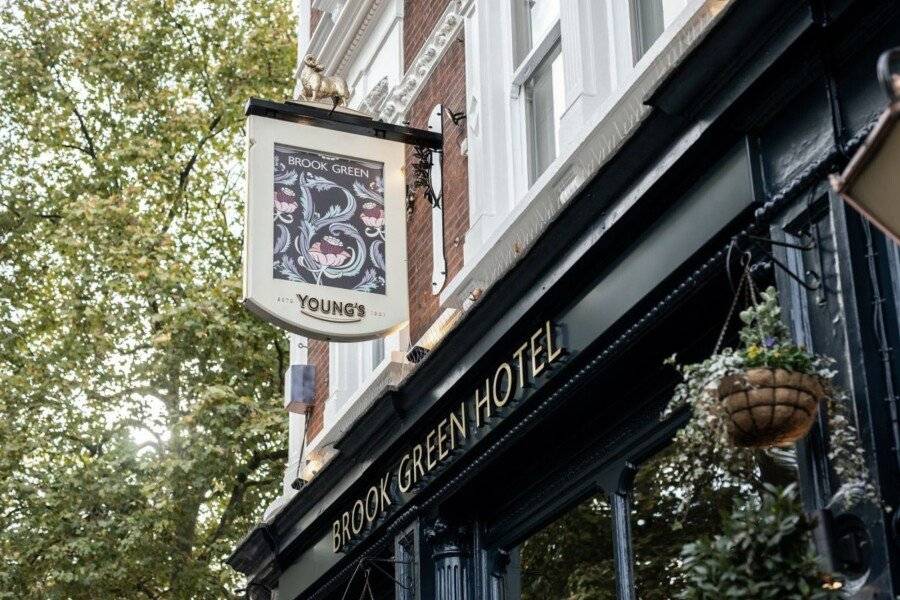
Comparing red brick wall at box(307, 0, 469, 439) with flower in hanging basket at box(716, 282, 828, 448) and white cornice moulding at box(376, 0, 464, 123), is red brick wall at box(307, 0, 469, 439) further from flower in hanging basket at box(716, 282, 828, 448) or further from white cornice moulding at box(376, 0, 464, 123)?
flower in hanging basket at box(716, 282, 828, 448)

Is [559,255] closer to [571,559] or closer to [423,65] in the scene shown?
[571,559]

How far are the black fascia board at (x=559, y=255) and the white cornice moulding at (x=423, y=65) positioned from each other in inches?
124

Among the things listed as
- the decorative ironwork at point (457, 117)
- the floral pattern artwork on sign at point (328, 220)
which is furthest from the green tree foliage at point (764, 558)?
the decorative ironwork at point (457, 117)

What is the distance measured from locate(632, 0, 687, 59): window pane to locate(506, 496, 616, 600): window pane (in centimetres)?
282

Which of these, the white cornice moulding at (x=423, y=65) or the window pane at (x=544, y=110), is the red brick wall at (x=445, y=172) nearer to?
the white cornice moulding at (x=423, y=65)

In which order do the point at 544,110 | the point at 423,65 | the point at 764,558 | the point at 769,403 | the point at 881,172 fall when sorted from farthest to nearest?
1. the point at 423,65
2. the point at 544,110
3. the point at 769,403
4. the point at 764,558
5. the point at 881,172

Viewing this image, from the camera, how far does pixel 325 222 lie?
11.9m

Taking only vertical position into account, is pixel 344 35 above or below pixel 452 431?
above

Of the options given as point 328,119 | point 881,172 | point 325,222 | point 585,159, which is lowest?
point 881,172

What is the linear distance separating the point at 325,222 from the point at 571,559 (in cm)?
342

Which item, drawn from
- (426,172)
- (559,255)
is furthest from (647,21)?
(426,172)

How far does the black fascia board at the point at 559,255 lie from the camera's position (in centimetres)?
818

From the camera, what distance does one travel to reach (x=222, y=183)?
24.3 m

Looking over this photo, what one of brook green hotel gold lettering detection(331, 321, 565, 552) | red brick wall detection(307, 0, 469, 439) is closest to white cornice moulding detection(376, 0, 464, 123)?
red brick wall detection(307, 0, 469, 439)
